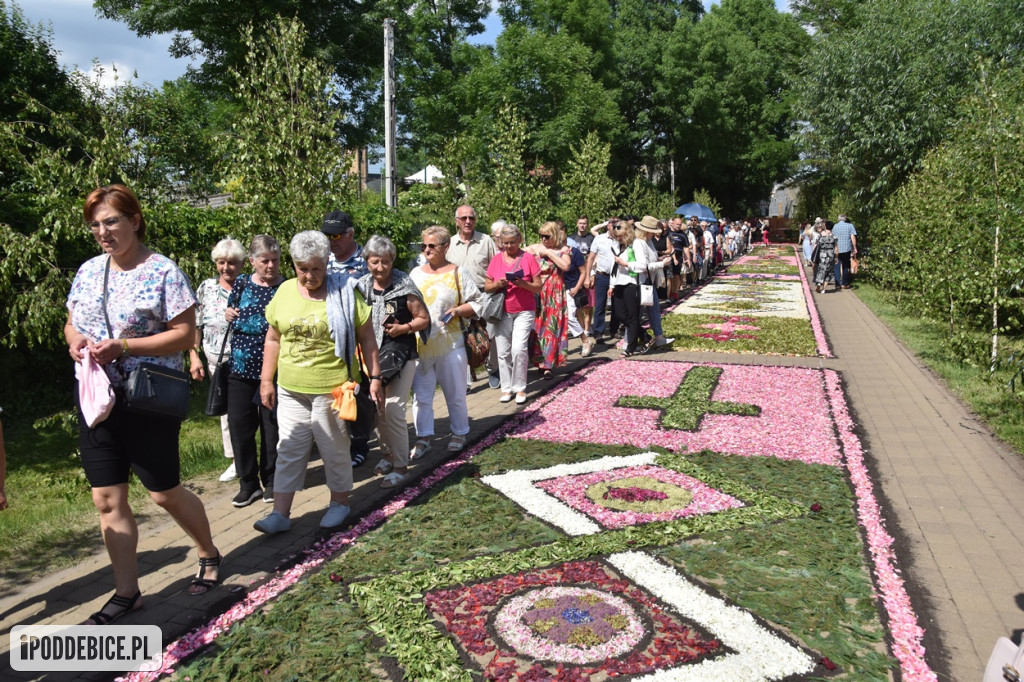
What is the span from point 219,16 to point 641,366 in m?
21.2

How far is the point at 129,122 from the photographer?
7.72m

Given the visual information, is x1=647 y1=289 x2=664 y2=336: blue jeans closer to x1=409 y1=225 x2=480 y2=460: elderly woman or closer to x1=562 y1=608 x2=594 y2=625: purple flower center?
x1=409 y1=225 x2=480 y2=460: elderly woman

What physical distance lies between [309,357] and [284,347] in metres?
0.20

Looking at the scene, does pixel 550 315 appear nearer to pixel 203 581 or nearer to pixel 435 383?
pixel 435 383

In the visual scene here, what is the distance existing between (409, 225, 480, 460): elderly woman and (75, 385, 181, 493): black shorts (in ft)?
9.29

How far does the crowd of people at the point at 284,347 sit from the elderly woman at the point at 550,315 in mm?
1267

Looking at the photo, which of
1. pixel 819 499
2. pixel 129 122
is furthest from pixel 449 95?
pixel 819 499

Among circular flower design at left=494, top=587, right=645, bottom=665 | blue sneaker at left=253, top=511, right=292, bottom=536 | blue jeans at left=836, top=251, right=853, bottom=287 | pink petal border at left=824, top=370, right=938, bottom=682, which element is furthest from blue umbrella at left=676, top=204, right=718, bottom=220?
circular flower design at left=494, top=587, right=645, bottom=665

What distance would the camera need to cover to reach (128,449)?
389 cm

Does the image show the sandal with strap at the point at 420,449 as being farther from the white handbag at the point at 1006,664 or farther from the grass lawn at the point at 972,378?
the grass lawn at the point at 972,378

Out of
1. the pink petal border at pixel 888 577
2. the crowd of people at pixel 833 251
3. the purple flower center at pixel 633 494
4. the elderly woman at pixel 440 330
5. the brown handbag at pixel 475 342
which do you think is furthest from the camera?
the crowd of people at pixel 833 251

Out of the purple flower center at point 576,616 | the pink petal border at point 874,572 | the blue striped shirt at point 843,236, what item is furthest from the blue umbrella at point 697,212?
the purple flower center at point 576,616

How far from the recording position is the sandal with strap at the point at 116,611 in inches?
154

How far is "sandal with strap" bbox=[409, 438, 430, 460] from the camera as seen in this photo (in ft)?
22.0
